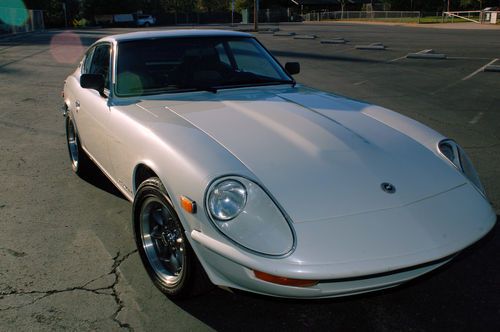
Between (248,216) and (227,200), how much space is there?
0.14 metres

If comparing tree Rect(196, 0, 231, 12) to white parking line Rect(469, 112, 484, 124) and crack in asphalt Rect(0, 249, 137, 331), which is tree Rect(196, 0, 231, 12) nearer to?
white parking line Rect(469, 112, 484, 124)

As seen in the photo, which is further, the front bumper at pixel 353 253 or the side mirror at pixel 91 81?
the side mirror at pixel 91 81

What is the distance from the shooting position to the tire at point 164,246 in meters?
2.67

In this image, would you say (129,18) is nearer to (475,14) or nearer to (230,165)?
(475,14)

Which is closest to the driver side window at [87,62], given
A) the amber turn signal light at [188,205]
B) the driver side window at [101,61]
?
the driver side window at [101,61]

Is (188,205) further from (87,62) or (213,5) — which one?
(213,5)

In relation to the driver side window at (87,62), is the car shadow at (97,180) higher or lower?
lower

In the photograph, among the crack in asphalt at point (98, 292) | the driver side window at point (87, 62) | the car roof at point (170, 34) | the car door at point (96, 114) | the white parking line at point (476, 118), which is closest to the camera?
the crack in asphalt at point (98, 292)

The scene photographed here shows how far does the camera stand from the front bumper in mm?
2230

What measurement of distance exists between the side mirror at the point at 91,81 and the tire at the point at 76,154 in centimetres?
104

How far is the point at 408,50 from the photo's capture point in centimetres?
1814

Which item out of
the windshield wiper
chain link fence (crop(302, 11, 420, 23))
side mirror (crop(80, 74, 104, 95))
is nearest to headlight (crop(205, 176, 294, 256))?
the windshield wiper

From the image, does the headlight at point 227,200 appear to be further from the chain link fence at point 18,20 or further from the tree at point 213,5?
the tree at point 213,5

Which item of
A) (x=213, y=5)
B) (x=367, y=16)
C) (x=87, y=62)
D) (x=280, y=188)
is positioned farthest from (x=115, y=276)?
(x=213, y=5)
